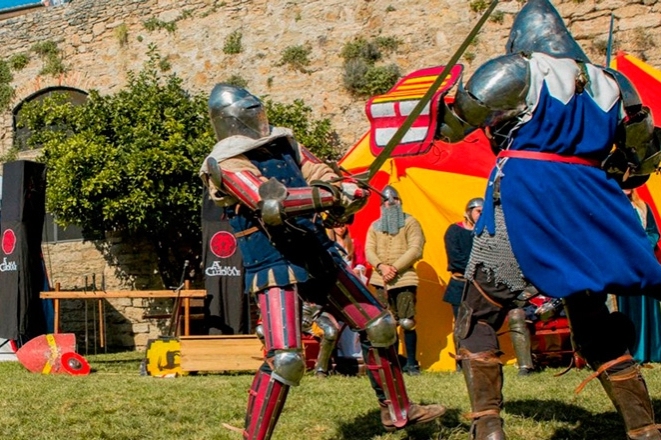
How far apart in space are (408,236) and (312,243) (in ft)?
12.1

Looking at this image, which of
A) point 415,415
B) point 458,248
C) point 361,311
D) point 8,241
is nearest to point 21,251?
point 8,241

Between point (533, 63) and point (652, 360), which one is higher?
point (533, 63)

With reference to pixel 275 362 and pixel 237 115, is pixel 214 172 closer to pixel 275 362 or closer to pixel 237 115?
pixel 237 115

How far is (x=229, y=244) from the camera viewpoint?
831 cm

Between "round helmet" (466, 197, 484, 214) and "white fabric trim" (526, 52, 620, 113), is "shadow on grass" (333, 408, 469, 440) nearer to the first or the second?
"white fabric trim" (526, 52, 620, 113)

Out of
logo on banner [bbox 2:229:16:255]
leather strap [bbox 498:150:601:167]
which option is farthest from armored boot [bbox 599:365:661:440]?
logo on banner [bbox 2:229:16:255]

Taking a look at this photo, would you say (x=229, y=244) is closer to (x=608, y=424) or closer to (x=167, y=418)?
(x=167, y=418)

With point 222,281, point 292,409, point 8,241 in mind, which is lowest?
point 292,409

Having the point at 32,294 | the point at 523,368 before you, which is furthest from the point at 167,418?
the point at 32,294

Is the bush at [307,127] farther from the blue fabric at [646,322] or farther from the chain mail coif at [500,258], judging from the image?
the chain mail coif at [500,258]

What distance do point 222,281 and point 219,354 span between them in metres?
1.62

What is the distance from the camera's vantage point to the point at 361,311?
10.7ft

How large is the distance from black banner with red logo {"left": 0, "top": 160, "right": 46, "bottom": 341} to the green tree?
1349 millimetres

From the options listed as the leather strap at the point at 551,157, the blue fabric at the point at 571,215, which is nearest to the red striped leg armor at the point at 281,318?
the blue fabric at the point at 571,215
